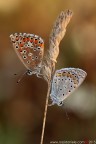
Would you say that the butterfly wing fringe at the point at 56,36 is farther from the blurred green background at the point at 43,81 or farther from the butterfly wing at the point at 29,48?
the blurred green background at the point at 43,81

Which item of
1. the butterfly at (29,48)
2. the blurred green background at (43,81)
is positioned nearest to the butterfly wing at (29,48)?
the butterfly at (29,48)

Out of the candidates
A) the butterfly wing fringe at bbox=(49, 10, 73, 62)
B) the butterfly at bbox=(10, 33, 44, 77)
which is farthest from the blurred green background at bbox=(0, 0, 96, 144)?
the butterfly wing fringe at bbox=(49, 10, 73, 62)

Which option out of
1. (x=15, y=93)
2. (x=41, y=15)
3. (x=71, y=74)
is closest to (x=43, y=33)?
(x=41, y=15)

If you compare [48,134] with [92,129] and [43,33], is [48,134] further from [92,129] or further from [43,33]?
[43,33]

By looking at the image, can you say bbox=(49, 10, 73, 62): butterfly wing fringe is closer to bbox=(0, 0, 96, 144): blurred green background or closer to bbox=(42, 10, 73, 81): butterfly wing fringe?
bbox=(42, 10, 73, 81): butterfly wing fringe

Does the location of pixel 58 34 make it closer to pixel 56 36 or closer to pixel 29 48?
pixel 56 36

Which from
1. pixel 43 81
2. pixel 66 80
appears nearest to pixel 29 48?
pixel 66 80
